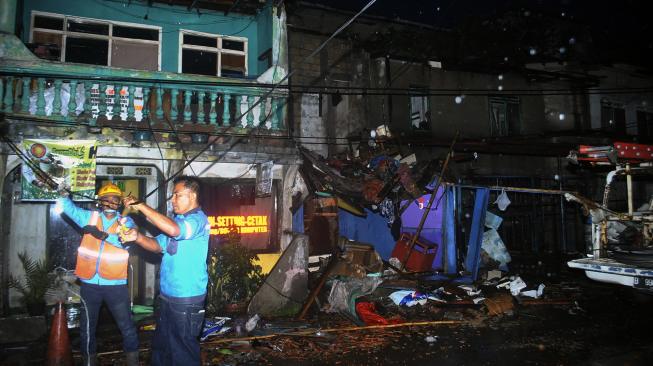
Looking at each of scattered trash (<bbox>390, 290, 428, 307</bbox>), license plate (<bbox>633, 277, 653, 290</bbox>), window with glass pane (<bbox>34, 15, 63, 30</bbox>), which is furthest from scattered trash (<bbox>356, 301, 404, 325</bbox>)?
window with glass pane (<bbox>34, 15, 63, 30</bbox>)

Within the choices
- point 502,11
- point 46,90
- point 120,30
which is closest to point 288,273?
point 46,90

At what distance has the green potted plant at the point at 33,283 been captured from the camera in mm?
7178

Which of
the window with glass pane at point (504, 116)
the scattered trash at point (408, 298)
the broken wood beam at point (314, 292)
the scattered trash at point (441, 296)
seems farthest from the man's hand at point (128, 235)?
the window with glass pane at point (504, 116)

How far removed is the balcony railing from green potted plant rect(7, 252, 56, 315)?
9.11 feet

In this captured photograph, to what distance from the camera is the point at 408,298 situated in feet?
28.5

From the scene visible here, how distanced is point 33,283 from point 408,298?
24.2 feet

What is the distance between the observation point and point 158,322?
424cm

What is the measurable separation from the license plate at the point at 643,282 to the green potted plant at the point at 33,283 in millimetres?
9951

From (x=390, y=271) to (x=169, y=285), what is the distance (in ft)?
24.1

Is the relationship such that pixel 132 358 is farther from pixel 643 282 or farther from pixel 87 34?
pixel 87 34

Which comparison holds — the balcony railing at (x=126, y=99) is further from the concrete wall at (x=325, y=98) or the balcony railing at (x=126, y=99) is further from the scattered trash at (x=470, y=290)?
the concrete wall at (x=325, y=98)

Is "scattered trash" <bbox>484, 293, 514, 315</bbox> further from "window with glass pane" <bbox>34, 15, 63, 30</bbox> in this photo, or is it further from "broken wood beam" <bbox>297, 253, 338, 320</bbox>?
"window with glass pane" <bbox>34, 15, 63, 30</bbox>

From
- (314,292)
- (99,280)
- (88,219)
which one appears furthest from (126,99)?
(314,292)

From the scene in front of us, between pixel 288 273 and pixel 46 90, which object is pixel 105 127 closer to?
pixel 46 90
